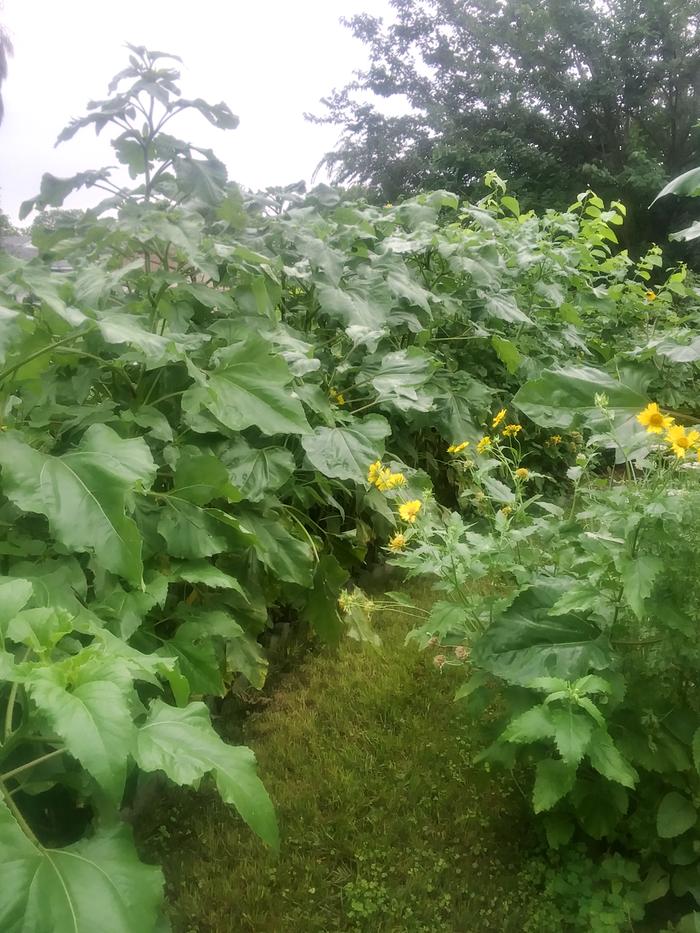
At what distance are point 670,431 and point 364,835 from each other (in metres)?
0.93

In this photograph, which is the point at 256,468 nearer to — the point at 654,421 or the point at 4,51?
the point at 654,421

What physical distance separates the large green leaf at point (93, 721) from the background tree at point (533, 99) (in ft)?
27.5

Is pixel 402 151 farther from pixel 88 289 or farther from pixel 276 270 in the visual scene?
pixel 88 289

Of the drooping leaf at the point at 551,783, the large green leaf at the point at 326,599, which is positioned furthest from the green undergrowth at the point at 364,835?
the drooping leaf at the point at 551,783

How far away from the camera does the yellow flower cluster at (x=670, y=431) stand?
103cm

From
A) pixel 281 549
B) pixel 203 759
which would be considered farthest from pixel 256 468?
pixel 203 759

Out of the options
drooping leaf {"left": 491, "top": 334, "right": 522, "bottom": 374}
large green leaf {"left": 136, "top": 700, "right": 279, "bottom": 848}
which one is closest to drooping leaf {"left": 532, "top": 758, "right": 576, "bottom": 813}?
large green leaf {"left": 136, "top": 700, "right": 279, "bottom": 848}

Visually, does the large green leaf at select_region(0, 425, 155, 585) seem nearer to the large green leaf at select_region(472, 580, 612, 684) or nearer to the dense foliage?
the dense foliage

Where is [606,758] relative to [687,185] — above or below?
below

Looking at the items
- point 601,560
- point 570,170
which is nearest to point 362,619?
point 601,560

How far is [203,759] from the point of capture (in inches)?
32.5

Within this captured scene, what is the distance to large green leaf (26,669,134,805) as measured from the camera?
2.15 ft

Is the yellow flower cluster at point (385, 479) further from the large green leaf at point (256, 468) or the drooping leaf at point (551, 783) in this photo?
the drooping leaf at point (551, 783)

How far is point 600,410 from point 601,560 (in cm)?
24
